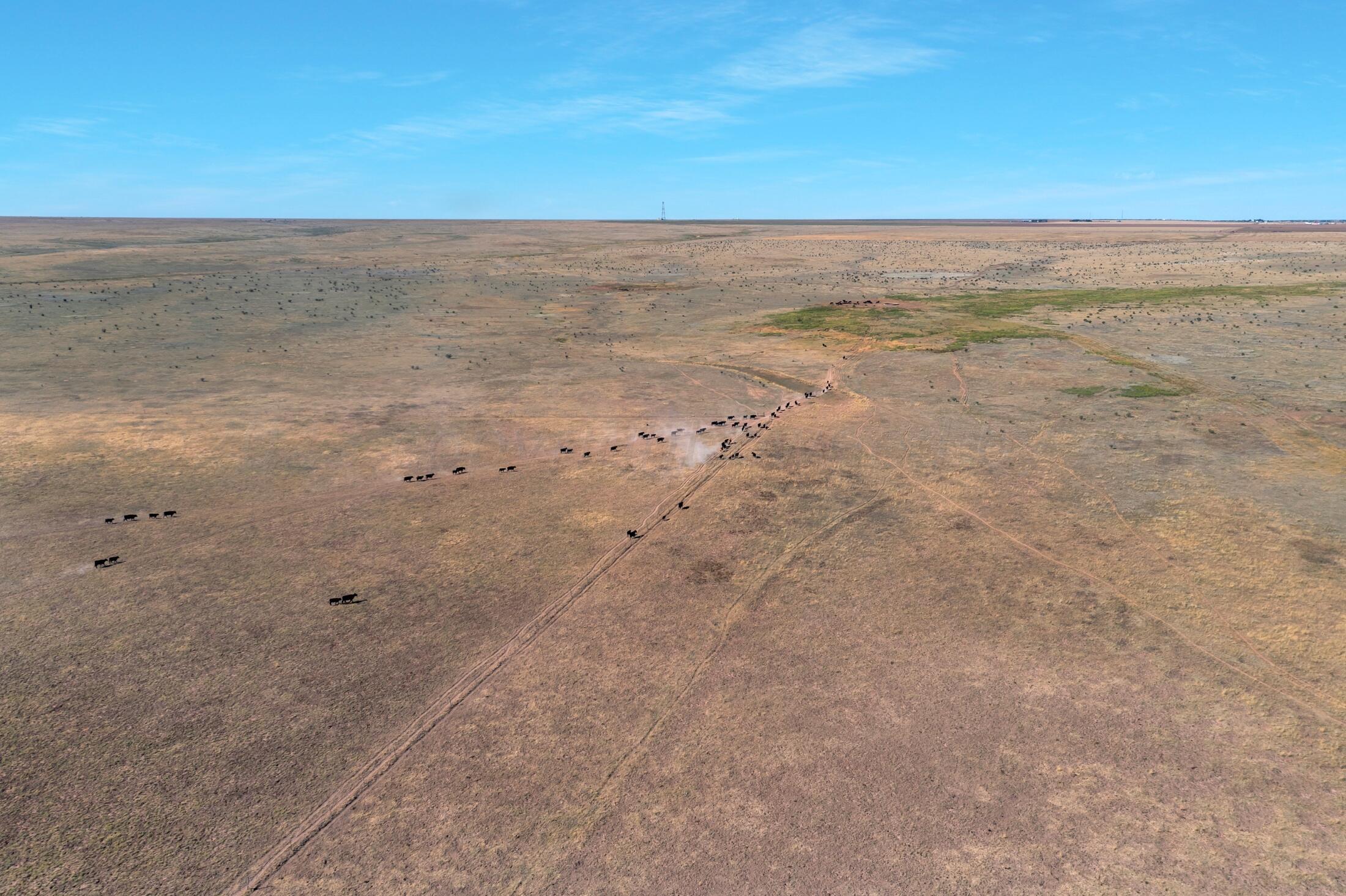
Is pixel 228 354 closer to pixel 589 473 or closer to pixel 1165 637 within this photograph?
pixel 589 473

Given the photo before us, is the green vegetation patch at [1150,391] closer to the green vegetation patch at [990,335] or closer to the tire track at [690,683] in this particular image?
the green vegetation patch at [990,335]

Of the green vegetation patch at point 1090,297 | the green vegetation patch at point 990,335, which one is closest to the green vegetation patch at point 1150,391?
the green vegetation patch at point 990,335

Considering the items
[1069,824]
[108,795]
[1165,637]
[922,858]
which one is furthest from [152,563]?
[1165,637]

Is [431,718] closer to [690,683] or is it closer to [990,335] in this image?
[690,683]

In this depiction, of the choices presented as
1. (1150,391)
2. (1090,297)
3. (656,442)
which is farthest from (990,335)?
(656,442)

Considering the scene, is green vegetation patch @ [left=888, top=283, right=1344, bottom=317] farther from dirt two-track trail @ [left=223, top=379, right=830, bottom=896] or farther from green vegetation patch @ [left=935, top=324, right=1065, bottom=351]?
dirt two-track trail @ [left=223, top=379, right=830, bottom=896]
